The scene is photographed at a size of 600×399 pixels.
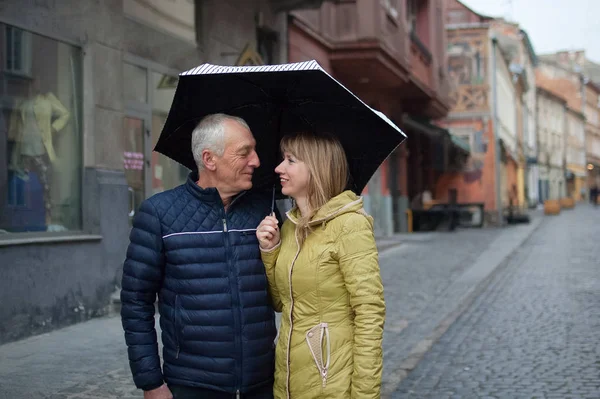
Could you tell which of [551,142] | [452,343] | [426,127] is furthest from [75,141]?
[551,142]

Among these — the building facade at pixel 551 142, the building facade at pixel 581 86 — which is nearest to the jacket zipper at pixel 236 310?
the building facade at pixel 551 142

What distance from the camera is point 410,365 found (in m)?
6.70

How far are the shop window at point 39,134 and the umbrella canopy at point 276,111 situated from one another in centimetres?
499

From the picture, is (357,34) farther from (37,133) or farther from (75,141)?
(37,133)

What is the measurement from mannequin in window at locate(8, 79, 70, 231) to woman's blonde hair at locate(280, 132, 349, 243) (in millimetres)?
5627

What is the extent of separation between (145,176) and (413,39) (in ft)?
39.8

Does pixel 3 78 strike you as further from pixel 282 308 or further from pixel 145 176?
pixel 282 308

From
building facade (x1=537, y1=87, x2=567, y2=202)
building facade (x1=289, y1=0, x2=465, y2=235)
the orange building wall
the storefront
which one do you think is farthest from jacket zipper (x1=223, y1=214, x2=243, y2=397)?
building facade (x1=537, y1=87, x2=567, y2=202)

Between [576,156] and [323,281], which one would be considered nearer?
[323,281]

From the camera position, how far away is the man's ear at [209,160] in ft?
9.52

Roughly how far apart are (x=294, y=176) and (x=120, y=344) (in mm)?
4877

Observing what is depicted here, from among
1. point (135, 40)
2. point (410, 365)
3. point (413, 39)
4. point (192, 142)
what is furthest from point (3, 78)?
point (413, 39)

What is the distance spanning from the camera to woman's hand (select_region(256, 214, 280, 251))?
9.18 feet

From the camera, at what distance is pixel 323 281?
2.76 meters
